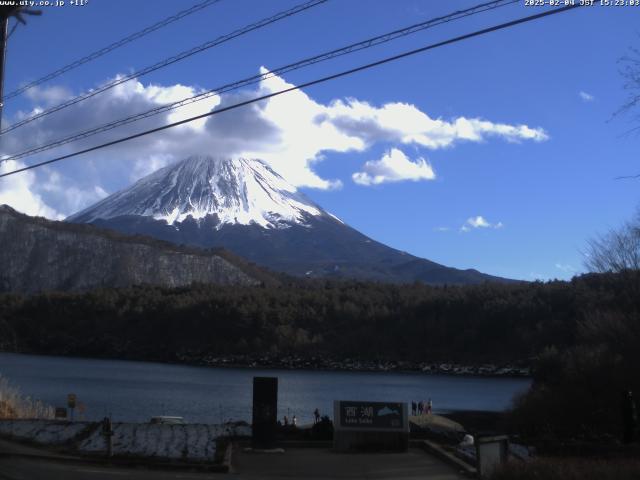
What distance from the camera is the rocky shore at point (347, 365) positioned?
420 ft

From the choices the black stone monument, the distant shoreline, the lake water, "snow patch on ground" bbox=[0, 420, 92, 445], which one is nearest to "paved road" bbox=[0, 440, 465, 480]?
the black stone monument

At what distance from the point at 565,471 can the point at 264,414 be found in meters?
7.91

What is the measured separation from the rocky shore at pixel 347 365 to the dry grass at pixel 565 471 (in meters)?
114

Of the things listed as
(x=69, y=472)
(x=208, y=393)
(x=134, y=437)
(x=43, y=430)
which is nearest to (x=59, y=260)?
(x=208, y=393)

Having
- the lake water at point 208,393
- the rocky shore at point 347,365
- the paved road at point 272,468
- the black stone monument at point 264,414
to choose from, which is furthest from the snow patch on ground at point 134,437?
the rocky shore at point 347,365

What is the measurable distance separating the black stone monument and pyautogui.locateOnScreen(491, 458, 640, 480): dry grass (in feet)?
20.4

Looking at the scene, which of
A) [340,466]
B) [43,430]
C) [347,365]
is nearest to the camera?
[340,466]

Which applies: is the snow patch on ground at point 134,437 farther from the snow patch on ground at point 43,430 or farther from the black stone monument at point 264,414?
the black stone monument at point 264,414

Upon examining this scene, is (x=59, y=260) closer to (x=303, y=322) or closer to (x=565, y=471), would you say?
(x=303, y=322)

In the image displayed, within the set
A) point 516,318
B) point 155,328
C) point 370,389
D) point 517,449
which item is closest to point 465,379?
point 516,318

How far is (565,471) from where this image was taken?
12.5m

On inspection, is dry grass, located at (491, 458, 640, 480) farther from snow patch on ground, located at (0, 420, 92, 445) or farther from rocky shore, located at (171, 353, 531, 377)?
rocky shore, located at (171, 353, 531, 377)

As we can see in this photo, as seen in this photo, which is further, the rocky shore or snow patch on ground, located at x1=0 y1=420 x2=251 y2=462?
the rocky shore

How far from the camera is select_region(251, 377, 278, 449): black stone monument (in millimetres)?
18906
